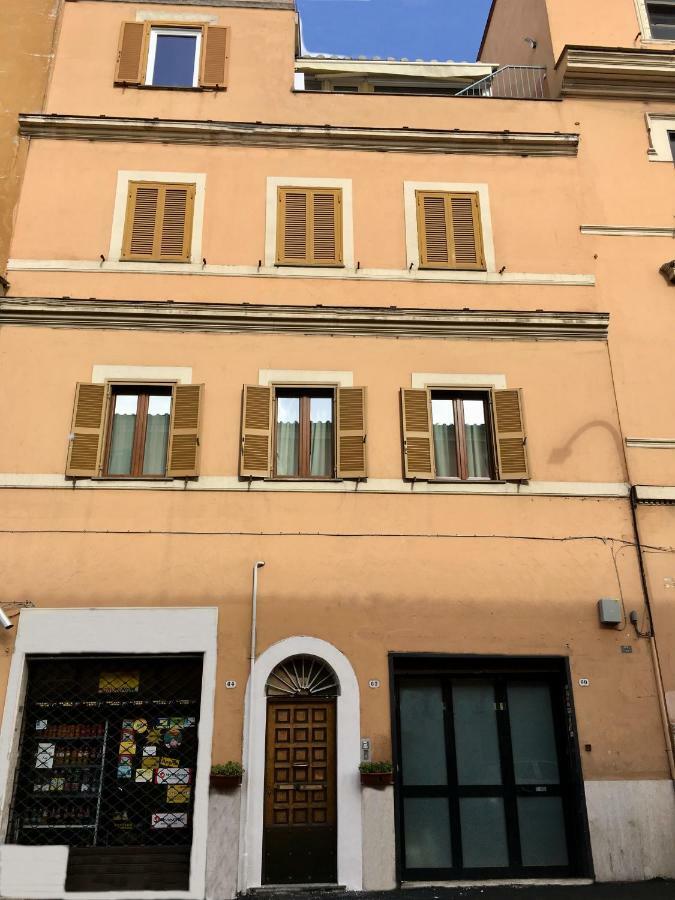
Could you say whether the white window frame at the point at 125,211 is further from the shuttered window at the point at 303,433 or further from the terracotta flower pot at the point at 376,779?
the terracotta flower pot at the point at 376,779

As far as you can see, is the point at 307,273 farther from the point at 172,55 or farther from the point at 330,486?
the point at 172,55

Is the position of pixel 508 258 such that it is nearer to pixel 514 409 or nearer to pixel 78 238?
pixel 514 409

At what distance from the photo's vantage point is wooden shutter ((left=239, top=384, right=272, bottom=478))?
1062 centimetres

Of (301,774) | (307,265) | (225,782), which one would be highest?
(307,265)

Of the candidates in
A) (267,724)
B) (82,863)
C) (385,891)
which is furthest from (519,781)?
(82,863)

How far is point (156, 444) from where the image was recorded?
432 inches

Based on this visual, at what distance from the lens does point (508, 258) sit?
12.3 m

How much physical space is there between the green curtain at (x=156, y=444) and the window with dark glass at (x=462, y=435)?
396cm

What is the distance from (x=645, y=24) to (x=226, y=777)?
15.2m

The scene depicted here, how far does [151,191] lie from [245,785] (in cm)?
907

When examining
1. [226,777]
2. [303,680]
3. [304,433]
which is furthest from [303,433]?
[226,777]

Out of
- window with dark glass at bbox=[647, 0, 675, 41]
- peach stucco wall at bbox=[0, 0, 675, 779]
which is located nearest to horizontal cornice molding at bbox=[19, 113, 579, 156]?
peach stucco wall at bbox=[0, 0, 675, 779]

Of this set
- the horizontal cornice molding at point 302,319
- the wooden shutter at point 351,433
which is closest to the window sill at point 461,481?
the wooden shutter at point 351,433

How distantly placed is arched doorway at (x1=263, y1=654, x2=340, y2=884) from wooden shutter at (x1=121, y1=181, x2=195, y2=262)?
21.6 ft
